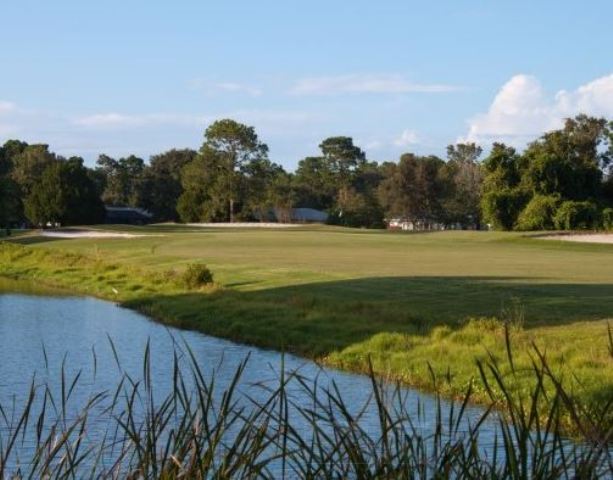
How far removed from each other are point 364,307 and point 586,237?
52087mm

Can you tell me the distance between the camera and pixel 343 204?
152375mm

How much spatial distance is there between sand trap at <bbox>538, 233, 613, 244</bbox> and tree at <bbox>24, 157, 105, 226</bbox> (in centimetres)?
6456

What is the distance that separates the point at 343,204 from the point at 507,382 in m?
130

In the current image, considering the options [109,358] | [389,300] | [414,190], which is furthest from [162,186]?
[109,358]

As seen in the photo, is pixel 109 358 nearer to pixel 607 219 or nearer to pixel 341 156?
pixel 607 219

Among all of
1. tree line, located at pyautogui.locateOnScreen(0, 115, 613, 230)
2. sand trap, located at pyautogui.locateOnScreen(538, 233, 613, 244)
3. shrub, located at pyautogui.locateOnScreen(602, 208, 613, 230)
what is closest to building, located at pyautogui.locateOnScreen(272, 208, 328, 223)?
tree line, located at pyautogui.locateOnScreen(0, 115, 613, 230)

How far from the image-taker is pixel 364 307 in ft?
111

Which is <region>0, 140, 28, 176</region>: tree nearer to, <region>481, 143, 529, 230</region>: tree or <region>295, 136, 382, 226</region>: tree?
<region>295, 136, 382, 226</region>: tree

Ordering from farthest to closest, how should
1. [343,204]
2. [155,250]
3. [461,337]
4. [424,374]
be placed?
[343,204], [155,250], [461,337], [424,374]

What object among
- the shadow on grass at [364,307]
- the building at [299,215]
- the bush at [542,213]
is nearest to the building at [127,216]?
the building at [299,215]

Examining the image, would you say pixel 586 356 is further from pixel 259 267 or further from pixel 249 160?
pixel 249 160


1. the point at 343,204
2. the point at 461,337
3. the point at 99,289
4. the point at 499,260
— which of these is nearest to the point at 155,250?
the point at 99,289

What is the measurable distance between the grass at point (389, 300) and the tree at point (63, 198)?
5704 cm

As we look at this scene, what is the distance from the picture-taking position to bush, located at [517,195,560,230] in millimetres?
97875
